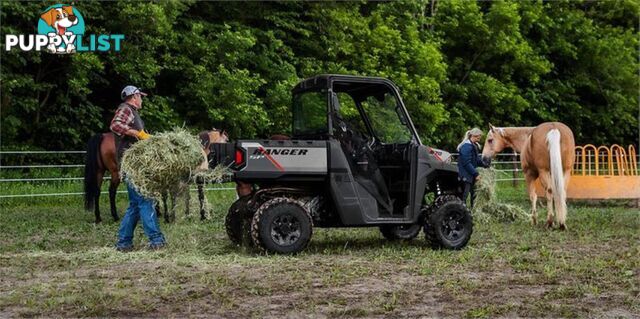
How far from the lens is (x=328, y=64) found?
24.7 m

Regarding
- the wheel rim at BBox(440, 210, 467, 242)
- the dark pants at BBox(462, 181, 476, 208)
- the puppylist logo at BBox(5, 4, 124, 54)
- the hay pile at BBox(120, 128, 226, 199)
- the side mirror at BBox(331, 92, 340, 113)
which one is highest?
the puppylist logo at BBox(5, 4, 124, 54)

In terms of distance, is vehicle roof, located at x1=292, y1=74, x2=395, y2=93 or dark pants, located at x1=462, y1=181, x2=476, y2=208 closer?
vehicle roof, located at x1=292, y1=74, x2=395, y2=93

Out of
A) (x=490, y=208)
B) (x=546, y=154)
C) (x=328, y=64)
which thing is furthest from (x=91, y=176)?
(x=328, y=64)

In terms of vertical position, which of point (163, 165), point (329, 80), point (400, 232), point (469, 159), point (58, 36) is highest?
point (58, 36)

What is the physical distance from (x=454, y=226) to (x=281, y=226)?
7.14 feet

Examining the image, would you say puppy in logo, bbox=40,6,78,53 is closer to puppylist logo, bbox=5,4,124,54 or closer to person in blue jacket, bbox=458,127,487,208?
puppylist logo, bbox=5,4,124,54

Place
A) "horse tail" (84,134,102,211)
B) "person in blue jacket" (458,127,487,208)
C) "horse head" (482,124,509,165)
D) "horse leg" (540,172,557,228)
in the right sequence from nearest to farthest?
"horse leg" (540,172,557,228), "person in blue jacket" (458,127,487,208), "horse tail" (84,134,102,211), "horse head" (482,124,509,165)

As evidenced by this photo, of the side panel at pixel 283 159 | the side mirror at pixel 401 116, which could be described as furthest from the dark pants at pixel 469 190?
the side panel at pixel 283 159

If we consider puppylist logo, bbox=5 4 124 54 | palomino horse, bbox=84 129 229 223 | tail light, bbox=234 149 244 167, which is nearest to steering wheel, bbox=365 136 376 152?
tail light, bbox=234 149 244 167

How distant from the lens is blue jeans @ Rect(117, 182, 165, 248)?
9211mm

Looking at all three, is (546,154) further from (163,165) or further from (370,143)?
(163,165)

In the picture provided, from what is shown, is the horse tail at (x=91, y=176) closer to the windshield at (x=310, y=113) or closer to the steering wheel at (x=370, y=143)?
the windshield at (x=310, y=113)

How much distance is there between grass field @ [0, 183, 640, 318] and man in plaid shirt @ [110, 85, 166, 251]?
225mm

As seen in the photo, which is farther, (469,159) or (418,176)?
(469,159)
